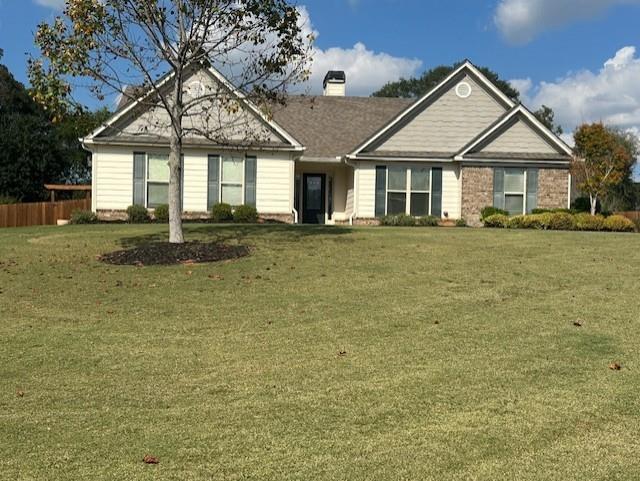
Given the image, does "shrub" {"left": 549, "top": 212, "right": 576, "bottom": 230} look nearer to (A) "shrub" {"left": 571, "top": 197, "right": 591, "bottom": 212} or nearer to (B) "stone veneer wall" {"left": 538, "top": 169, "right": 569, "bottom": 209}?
(B) "stone veneer wall" {"left": 538, "top": 169, "right": 569, "bottom": 209}

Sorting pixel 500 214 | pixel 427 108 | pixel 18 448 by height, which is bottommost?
pixel 18 448

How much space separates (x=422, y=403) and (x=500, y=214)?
18548mm

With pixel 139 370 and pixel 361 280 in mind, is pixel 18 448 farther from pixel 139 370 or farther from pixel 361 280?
pixel 361 280

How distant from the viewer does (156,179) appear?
23203 millimetres

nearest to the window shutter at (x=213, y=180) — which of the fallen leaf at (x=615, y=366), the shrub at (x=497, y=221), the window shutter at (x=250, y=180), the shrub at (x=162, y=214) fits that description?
the window shutter at (x=250, y=180)

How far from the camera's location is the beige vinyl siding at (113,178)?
23047 millimetres

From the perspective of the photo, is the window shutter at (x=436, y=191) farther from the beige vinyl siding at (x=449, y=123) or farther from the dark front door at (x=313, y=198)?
the dark front door at (x=313, y=198)

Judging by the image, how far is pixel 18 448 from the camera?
4.26 meters

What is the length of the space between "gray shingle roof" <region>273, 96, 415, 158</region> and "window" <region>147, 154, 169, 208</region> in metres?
5.86

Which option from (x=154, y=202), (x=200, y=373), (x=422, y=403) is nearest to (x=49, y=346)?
(x=200, y=373)

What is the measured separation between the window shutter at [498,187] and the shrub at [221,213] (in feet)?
34.0

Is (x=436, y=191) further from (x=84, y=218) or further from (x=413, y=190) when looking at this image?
(x=84, y=218)

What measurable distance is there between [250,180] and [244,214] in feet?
5.75

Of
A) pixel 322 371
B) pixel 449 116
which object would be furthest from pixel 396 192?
pixel 322 371
